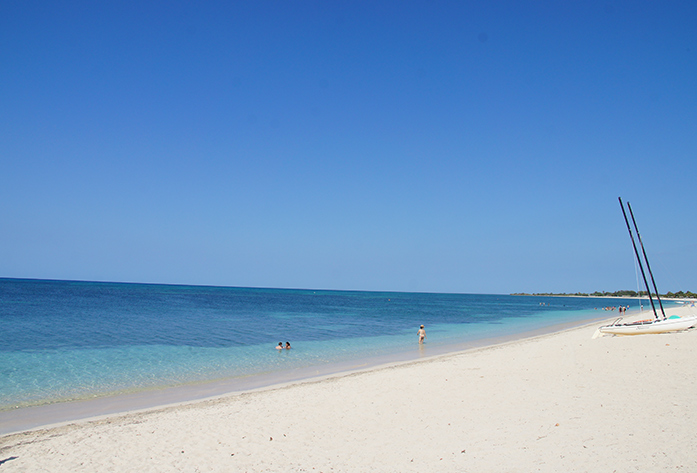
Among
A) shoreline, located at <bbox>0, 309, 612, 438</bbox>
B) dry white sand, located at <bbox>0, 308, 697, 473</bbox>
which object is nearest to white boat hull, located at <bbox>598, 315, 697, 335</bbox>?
dry white sand, located at <bbox>0, 308, 697, 473</bbox>

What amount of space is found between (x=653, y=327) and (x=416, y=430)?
2054 cm

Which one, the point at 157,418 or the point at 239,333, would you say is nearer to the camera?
the point at 157,418

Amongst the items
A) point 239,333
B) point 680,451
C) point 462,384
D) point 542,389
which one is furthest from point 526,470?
point 239,333

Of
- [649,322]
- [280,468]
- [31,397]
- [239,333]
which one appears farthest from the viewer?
[239,333]

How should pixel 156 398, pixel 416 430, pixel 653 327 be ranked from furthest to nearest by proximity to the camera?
pixel 653 327
pixel 156 398
pixel 416 430

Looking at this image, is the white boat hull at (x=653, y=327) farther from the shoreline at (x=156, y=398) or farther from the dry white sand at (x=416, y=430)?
the shoreline at (x=156, y=398)

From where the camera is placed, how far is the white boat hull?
70.9ft

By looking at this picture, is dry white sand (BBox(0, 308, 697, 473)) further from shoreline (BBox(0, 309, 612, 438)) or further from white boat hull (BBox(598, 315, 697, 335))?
white boat hull (BBox(598, 315, 697, 335))

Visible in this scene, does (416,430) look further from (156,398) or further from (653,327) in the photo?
(653,327)

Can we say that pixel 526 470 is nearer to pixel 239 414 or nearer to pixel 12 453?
pixel 239 414

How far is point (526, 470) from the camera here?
609 centimetres

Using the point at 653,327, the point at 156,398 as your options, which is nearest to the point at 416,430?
the point at 156,398

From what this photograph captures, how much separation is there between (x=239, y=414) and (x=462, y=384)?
22.1ft

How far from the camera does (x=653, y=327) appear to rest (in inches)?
856
